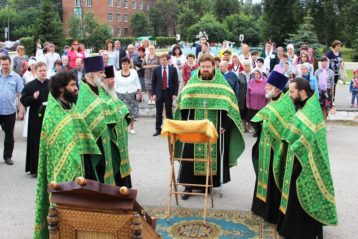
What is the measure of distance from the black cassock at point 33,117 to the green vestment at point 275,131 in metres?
4.05

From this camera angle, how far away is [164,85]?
11.4 m

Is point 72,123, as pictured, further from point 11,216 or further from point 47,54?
point 47,54

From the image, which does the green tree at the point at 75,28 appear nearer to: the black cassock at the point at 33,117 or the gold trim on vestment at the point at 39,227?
the black cassock at the point at 33,117

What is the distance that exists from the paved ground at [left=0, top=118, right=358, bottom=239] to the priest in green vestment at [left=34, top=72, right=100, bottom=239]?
1.18 m

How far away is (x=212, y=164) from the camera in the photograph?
22.8ft

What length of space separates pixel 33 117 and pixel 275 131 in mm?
4480

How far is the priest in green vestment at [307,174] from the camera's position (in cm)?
513

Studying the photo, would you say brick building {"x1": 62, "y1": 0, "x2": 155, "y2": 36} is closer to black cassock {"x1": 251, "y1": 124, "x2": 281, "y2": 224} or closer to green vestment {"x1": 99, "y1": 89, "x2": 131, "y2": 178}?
green vestment {"x1": 99, "y1": 89, "x2": 131, "y2": 178}

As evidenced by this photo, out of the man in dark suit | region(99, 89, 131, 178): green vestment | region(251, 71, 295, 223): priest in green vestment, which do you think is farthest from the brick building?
region(251, 71, 295, 223): priest in green vestment

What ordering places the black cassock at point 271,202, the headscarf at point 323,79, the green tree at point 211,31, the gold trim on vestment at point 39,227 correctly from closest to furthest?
the gold trim on vestment at point 39,227 < the black cassock at point 271,202 < the headscarf at point 323,79 < the green tree at point 211,31

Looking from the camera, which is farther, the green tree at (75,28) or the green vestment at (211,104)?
the green tree at (75,28)

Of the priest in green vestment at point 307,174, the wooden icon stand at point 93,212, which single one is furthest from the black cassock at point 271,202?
the wooden icon stand at point 93,212

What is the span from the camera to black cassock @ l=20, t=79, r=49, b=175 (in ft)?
26.5

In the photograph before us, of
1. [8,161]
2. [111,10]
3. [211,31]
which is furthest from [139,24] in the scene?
[8,161]
